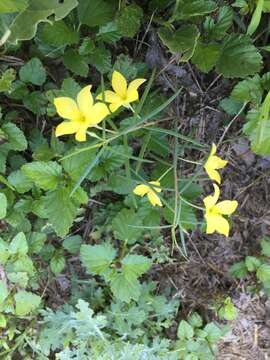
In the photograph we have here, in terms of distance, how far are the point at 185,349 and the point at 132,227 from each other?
1.79 feet

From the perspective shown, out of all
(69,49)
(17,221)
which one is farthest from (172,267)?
(69,49)

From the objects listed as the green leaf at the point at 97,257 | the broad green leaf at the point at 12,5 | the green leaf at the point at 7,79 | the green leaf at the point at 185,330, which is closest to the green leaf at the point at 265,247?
the green leaf at the point at 185,330

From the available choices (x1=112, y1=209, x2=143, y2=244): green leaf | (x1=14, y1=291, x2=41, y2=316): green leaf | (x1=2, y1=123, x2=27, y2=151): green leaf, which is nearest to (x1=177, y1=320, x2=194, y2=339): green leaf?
(x1=112, y1=209, x2=143, y2=244): green leaf

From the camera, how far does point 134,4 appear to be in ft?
4.45

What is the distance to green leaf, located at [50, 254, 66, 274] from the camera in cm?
164

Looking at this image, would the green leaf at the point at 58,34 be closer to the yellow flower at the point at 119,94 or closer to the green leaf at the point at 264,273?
the yellow flower at the point at 119,94

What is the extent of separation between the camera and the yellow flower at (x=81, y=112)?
1135 millimetres

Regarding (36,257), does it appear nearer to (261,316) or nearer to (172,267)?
(172,267)

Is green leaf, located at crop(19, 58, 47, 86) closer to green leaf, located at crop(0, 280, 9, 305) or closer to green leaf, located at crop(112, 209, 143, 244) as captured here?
green leaf, located at crop(112, 209, 143, 244)

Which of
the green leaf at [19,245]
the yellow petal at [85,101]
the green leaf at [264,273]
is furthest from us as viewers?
the green leaf at [264,273]

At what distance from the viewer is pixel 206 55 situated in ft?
4.40

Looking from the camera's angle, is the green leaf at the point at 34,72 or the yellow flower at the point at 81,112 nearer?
the yellow flower at the point at 81,112

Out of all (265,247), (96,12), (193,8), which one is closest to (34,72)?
(96,12)

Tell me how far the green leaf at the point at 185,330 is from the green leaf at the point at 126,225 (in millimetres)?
408
